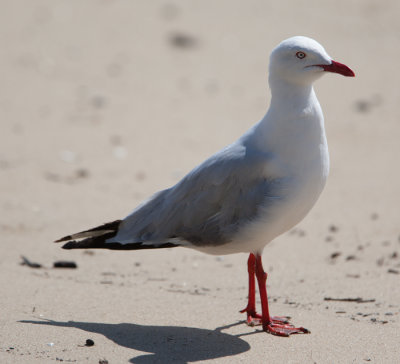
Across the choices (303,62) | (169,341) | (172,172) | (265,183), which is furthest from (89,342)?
(172,172)

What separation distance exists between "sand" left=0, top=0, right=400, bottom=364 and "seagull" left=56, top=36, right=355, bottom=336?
1.79ft

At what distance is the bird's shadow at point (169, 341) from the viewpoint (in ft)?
15.0

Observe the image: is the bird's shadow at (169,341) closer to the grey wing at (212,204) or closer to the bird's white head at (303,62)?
the grey wing at (212,204)

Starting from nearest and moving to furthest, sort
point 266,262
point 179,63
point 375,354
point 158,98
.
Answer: point 375,354
point 266,262
point 158,98
point 179,63

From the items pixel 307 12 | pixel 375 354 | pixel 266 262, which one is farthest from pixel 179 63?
pixel 375 354

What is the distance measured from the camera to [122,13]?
48.0 feet

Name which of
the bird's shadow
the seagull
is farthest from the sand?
the seagull

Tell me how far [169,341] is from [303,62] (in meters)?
2.02

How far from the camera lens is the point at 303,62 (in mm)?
Result: 4871

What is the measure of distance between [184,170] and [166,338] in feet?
14.6

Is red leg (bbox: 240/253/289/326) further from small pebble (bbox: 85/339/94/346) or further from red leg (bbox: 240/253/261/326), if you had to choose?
small pebble (bbox: 85/339/94/346)

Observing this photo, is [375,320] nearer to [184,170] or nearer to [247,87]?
[184,170]

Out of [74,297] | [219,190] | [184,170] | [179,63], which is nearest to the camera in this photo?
[219,190]

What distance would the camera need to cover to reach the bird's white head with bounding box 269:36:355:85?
485 cm
